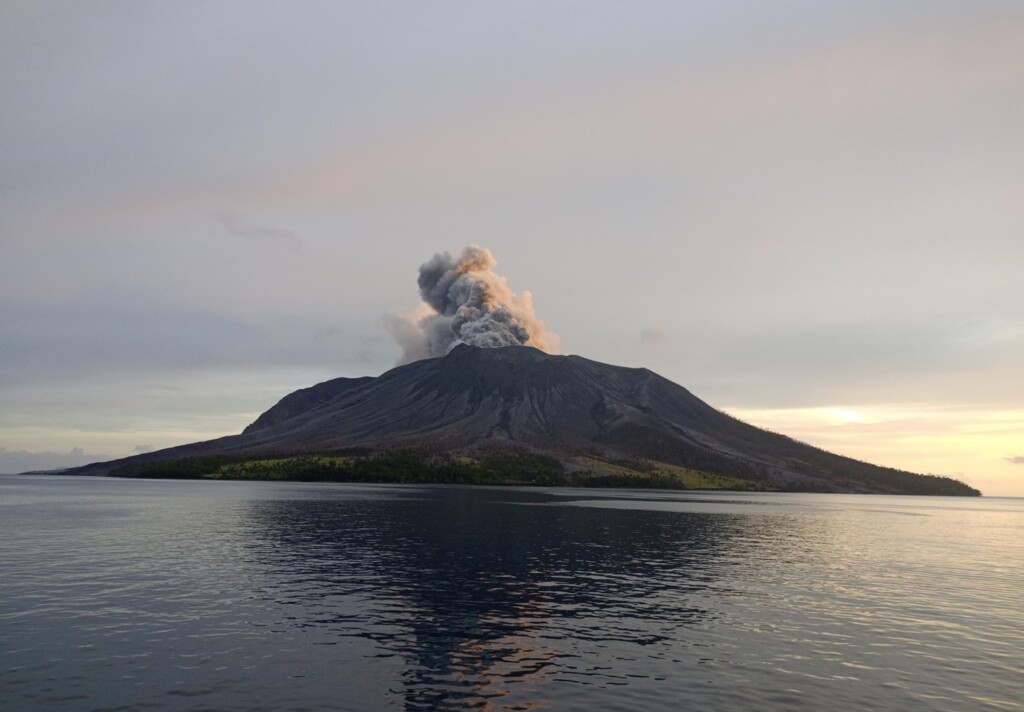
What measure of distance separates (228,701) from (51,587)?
2895cm

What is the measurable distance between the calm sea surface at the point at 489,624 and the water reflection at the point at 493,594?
0.24 meters

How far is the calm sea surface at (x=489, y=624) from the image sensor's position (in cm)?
2894

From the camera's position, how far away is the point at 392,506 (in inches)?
5305

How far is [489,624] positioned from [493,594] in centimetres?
848

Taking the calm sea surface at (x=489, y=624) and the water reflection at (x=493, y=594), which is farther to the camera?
the water reflection at (x=493, y=594)

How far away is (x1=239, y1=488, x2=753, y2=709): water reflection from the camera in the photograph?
32250 mm

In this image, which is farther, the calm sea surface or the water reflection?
the water reflection

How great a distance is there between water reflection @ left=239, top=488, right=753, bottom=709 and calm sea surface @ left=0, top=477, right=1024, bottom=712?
0.24 m

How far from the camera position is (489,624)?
4038 centimetres

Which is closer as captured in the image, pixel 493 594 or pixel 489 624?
pixel 489 624

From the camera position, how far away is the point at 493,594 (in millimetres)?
48781

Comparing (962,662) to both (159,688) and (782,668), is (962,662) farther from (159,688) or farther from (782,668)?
(159,688)

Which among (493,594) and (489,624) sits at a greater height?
(493,594)

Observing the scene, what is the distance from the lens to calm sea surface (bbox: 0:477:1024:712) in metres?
28.9
